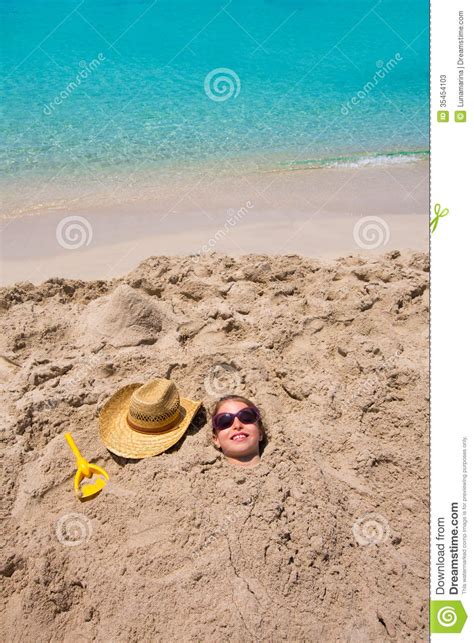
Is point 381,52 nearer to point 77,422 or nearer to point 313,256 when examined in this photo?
point 313,256

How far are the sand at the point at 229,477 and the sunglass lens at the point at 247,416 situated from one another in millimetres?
188

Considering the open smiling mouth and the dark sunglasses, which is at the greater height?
the dark sunglasses

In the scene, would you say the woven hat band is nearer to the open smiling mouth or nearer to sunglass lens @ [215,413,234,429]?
sunglass lens @ [215,413,234,429]

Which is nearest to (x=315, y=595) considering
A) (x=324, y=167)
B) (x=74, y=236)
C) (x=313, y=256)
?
(x=313, y=256)

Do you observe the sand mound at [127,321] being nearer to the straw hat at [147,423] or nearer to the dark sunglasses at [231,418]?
the straw hat at [147,423]

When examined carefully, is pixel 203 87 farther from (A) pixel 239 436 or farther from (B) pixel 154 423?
(A) pixel 239 436

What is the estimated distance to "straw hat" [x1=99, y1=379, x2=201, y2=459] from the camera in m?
2.84

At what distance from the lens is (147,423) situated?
9.37ft

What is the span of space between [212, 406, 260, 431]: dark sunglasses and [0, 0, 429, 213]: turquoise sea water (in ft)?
18.2

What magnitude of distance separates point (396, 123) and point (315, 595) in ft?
31.3

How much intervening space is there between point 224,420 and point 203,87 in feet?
32.1

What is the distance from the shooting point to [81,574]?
2.31 meters
